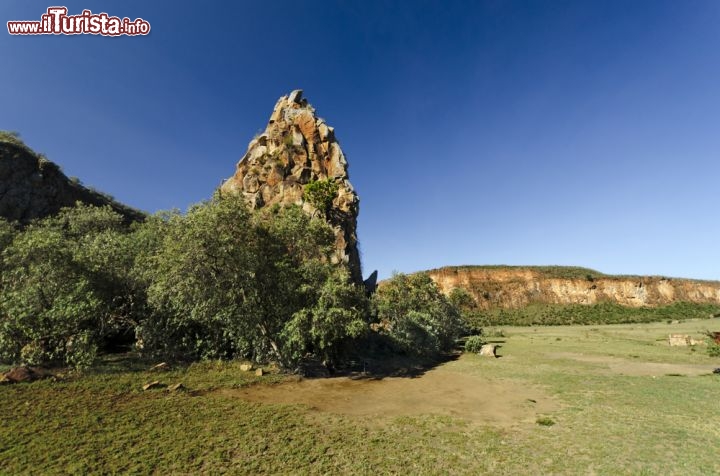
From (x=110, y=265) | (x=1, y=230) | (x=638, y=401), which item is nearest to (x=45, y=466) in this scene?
(x=110, y=265)

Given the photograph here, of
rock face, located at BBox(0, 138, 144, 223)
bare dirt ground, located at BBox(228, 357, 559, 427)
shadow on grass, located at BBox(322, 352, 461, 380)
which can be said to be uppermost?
rock face, located at BBox(0, 138, 144, 223)

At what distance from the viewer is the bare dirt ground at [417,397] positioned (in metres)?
16.4

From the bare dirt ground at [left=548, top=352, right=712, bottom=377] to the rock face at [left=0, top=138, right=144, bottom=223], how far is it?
250 feet

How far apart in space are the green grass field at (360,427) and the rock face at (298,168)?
145ft

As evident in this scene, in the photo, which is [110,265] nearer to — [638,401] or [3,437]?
[3,437]

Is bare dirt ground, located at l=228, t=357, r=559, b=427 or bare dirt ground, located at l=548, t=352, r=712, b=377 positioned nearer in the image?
bare dirt ground, located at l=228, t=357, r=559, b=427

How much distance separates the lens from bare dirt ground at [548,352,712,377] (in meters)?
25.1

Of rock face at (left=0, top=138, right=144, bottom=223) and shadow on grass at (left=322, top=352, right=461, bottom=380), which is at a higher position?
rock face at (left=0, top=138, right=144, bottom=223)

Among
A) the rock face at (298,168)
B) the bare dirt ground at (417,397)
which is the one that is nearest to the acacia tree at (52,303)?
the bare dirt ground at (417,397)

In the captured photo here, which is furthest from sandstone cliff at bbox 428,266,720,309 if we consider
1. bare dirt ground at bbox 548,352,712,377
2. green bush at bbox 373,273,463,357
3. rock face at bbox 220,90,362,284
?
bare dirt ground at bbox 548,352,712,377

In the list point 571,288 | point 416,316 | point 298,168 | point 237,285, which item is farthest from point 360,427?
point 571,288

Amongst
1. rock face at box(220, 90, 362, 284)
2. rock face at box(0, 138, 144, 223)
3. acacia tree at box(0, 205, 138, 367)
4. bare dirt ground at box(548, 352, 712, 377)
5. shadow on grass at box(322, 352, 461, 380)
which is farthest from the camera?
rock face at box(220, 90, 362, 284)

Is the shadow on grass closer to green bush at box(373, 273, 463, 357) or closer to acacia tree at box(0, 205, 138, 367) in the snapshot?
green bush at box(373, 273, 463, 357)

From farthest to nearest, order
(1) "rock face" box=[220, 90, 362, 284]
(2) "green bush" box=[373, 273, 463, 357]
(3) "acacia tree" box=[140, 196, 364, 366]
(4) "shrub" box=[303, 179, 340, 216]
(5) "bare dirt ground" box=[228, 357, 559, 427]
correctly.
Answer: (1) "rock face" box=[220, 90, 362, 284] < (4) "shrub" box=[303, 179, 340, 216] < (2) "green bush" box=[373, 273, 463, 357] < (3) "acacia tree" box=[140, 196, 364, 366] < (5) "bare dirt ground" box=[228, 357, 559, 427]
